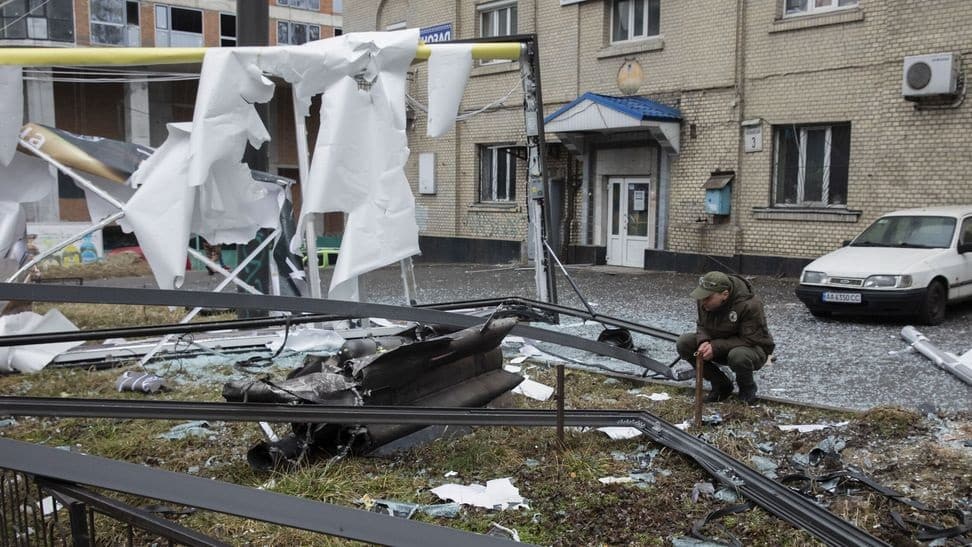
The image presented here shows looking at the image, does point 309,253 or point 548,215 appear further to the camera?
point 548,215

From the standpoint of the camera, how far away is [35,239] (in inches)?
711

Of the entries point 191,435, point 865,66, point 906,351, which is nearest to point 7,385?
point 191,435

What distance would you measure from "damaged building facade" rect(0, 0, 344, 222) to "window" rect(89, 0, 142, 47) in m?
0.04

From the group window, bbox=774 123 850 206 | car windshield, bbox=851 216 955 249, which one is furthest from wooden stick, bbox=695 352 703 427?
window, bbox=774 123 850 206

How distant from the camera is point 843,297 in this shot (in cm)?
968

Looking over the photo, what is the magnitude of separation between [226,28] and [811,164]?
28673mm

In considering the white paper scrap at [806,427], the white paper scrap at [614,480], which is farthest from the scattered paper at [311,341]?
the white paper scrap at [806,427]

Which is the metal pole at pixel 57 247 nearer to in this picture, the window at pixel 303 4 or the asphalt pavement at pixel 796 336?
the asphalt pavement at pixel 796 336

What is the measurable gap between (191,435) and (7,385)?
107 inches

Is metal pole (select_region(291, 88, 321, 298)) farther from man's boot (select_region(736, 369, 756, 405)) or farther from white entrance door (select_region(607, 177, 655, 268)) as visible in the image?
white entrance door (select_region(607, 177, 655, 268))

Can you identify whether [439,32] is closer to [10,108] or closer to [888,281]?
[888,281]

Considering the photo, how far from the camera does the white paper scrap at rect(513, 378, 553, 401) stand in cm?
638

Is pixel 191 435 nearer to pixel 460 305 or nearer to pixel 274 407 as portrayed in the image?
pixel 274 407

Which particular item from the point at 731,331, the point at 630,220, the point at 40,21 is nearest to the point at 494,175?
the point at 630,220
